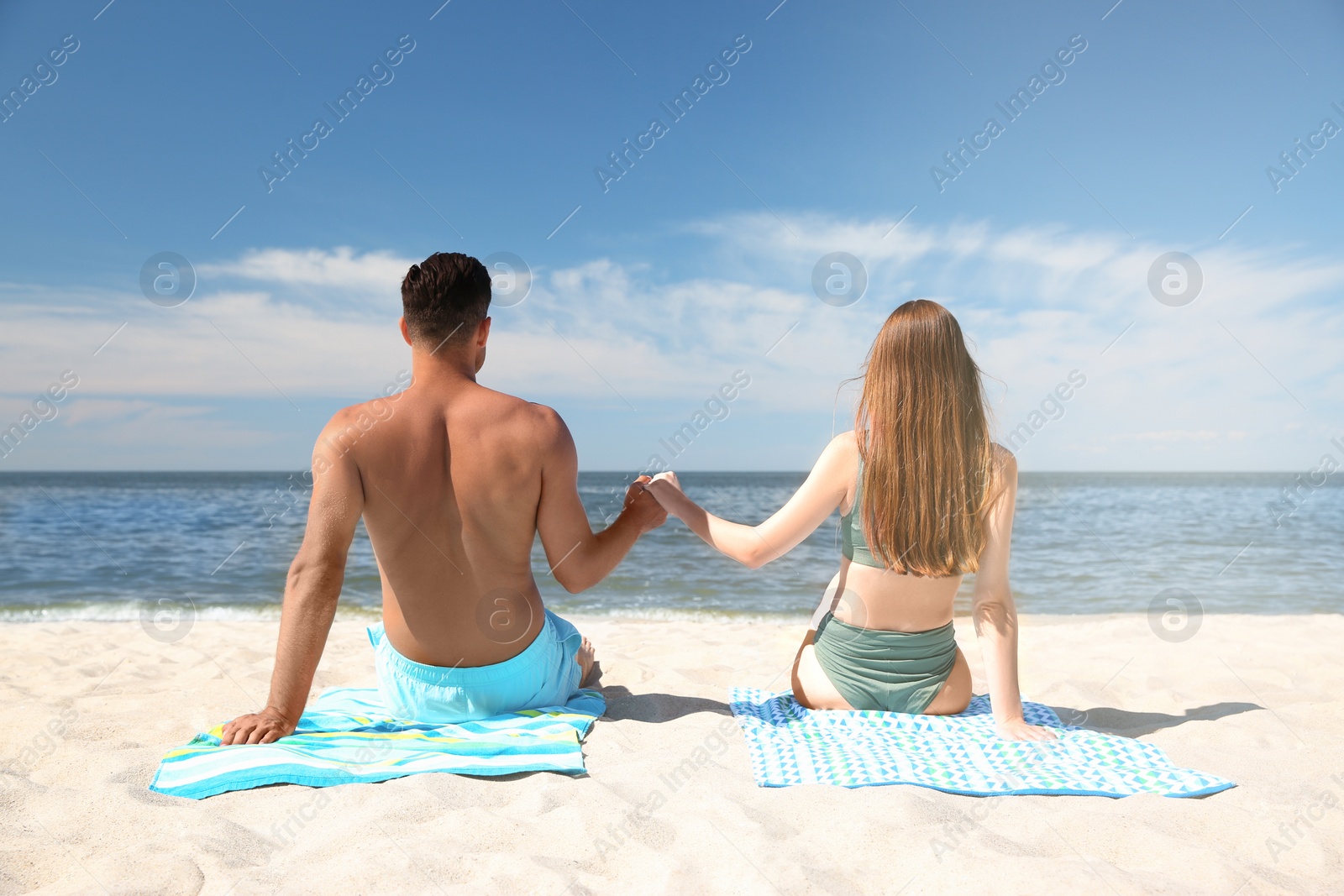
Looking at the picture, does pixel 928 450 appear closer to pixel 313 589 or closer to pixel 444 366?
pixel 444 366

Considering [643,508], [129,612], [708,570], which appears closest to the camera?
[643,508]

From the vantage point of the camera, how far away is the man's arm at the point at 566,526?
3.06 metres

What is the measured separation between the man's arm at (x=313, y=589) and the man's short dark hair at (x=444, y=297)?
528 millimetres

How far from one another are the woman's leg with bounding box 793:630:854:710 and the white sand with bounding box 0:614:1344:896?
1.30 feet

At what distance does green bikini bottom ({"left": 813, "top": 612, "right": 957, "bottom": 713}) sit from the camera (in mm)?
3227

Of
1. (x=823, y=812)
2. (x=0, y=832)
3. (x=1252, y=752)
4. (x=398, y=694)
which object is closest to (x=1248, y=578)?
(x=1252, y=752)

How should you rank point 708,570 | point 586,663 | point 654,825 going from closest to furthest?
point 654,825
point 586,663
point 708,570

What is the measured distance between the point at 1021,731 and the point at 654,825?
1.66 metres

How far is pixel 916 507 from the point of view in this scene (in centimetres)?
302

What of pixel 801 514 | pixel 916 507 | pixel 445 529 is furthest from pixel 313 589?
pixel 916 507

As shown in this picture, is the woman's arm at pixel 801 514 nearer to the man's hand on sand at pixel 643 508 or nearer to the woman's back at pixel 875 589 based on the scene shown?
the woman's back at pixel 875 589

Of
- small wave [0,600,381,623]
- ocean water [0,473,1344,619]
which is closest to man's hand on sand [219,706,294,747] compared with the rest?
small wave [0,600,381,623]

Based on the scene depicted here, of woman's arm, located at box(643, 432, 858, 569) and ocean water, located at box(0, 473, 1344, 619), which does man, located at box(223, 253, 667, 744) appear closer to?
woman's arm, located at box(643, 432, 858, 569)

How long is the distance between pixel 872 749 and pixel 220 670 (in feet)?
12.7
